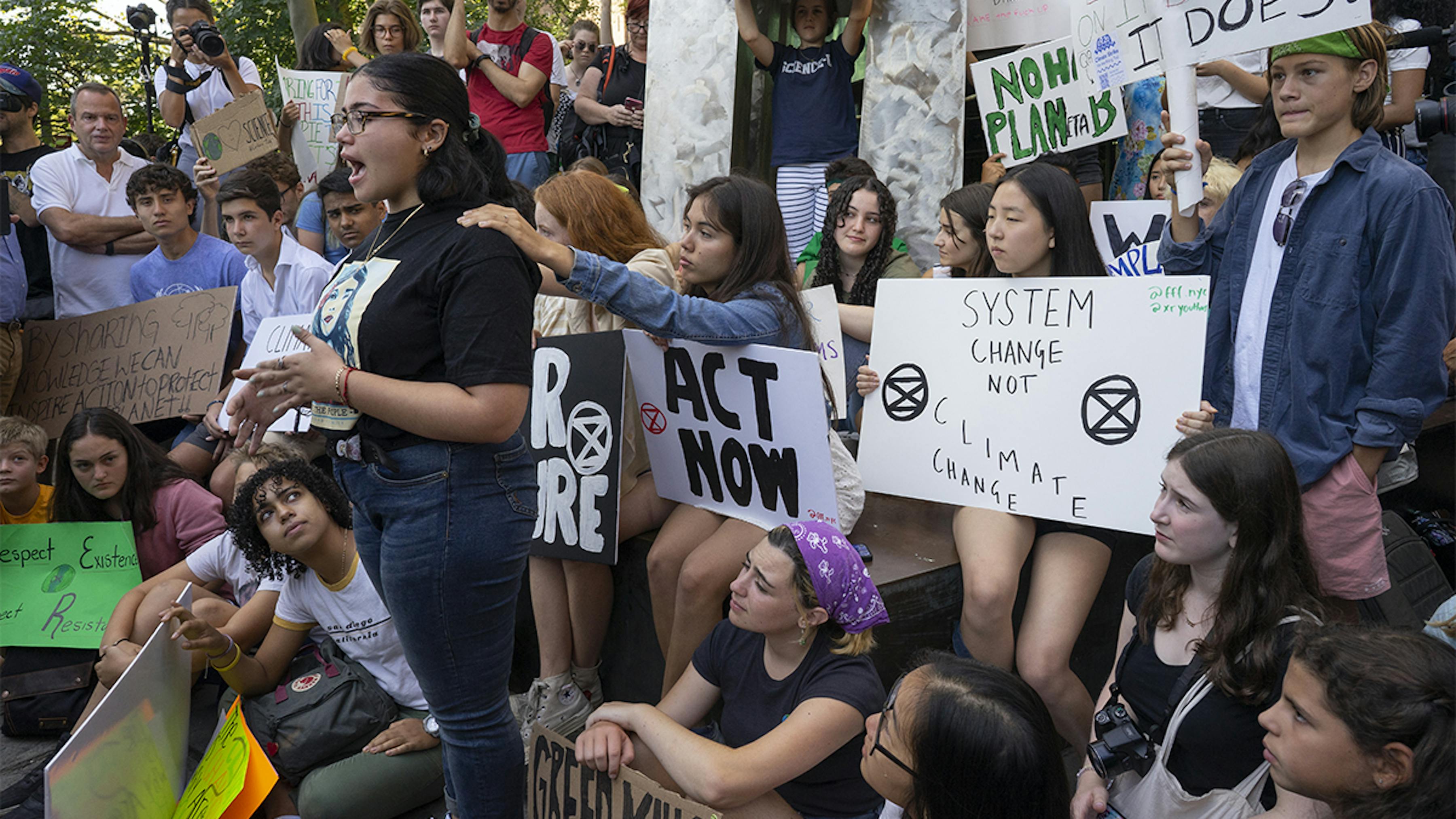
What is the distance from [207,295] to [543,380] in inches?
119

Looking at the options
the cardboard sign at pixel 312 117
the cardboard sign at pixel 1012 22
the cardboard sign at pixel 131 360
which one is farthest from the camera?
the cardboard sign at pixel 312 117

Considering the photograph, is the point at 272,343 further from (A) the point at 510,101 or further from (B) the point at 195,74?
(B) the point at 195,74

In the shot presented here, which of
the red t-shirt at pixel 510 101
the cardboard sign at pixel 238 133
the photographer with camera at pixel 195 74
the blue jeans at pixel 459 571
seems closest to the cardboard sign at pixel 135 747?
the blue jeans at pixel 459 571

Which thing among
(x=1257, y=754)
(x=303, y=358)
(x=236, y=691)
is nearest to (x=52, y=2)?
(x=236, y=691)

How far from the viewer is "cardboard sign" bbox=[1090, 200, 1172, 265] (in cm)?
434

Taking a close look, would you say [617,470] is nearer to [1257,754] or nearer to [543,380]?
[543,380]

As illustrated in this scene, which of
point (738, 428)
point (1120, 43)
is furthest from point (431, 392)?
point (1120, 43)

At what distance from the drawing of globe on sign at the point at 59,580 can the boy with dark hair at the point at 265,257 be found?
150 centimetres

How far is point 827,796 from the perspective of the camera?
2.58 meters

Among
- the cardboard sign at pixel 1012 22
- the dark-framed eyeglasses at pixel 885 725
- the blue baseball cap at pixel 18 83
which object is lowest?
the dark-framed eyeglasses at pixel 885 725

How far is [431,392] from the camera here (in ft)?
7.11

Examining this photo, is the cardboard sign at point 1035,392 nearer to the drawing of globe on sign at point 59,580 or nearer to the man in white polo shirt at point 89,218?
the drawing of globe on sign at point 59,580

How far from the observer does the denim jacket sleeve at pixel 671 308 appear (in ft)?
8.89

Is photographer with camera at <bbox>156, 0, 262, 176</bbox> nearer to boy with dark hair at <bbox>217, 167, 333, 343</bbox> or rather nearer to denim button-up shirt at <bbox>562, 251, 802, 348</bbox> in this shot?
boy with dark hair at <bbox>217, 167, 333, 343</bbox>
